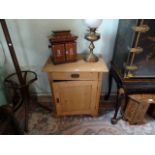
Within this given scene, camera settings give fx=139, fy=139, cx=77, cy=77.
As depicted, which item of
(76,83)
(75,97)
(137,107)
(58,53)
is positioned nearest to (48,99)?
(75,97)

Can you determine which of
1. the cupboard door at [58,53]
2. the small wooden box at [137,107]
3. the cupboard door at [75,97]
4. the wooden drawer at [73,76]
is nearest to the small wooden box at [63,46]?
the cupboard door at [58,53]

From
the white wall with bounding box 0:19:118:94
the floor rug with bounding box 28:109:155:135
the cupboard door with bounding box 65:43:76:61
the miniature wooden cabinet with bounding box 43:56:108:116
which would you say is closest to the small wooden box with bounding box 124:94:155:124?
the floor rug with bounding box 28:109:155:135

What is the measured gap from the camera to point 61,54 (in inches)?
50.3

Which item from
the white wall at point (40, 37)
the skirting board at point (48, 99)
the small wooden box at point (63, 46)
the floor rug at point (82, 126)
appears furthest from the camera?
the skirting board at point (48, 99)

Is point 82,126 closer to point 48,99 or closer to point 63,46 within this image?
point 48,99

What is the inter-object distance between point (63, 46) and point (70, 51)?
0.08 meters

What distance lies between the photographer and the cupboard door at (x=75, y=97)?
132 cm

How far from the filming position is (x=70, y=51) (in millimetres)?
1288

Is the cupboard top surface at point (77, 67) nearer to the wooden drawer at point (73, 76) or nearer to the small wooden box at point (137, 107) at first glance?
the wooden drawer at point (73, 76)

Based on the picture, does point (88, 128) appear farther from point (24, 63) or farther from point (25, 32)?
point (25, 32)

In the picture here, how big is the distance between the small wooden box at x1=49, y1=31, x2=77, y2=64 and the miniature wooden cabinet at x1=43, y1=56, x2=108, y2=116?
60mm

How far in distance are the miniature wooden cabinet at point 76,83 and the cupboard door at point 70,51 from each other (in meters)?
0.05

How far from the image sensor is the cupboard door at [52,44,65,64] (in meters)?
1.25
